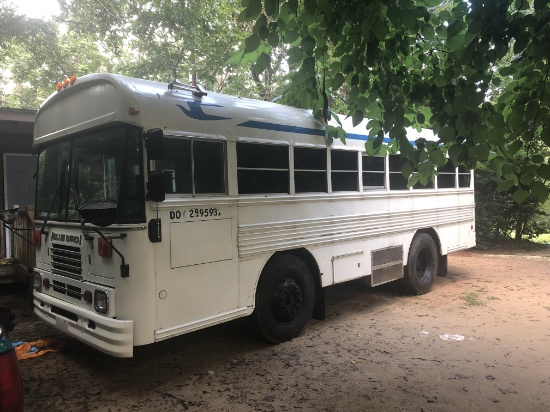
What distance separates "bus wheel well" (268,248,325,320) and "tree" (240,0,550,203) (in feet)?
6.08

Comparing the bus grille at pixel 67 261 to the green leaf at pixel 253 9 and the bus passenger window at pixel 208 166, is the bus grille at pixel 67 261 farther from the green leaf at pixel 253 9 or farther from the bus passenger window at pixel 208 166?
the green leaf at pixel 253 9

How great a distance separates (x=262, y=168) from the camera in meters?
4.72

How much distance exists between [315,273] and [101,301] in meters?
2.65

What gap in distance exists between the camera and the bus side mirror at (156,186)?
138 inches

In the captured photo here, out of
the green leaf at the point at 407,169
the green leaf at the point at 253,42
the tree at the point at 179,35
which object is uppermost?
the tree at the point at 179,35

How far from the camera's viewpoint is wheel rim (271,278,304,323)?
4.79m

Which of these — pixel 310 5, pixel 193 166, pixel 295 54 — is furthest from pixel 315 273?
pixel 310 5

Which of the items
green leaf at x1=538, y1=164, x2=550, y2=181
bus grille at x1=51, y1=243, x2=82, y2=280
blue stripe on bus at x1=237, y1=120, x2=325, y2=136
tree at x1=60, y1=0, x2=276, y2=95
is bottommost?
bus grille at x1=51, y1=243, x2=82, y2=280

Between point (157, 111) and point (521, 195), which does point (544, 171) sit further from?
point (157, 111)

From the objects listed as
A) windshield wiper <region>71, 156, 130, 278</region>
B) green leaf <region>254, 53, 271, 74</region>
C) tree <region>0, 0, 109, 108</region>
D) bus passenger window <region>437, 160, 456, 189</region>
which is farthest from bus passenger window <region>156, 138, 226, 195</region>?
tree <region>0, 0, 109, 108</region>

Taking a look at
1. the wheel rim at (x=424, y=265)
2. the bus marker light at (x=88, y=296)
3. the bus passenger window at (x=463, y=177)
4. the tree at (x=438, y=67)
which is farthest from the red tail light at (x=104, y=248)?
the bus passenger window at (x=463, y=177)

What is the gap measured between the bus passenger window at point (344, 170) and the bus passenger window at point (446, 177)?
247 centimetres

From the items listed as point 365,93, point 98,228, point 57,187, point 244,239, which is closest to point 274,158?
point 244,239

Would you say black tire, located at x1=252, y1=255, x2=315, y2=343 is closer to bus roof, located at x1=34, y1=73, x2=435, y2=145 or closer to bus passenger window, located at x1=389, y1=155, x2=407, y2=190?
bus roof, located at x1=34, y1=73, x2=435, y2=145
